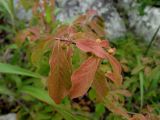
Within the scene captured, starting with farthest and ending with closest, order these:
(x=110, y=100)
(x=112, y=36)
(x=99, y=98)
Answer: (x=112, y=36), (x=110, y=100), (x=99, y=98)

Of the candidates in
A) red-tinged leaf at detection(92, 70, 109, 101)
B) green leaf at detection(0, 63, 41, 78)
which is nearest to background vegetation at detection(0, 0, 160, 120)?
green leaf at detection(0, 63, 41, 78)

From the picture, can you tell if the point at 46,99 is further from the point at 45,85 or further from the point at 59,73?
the point at 59,73

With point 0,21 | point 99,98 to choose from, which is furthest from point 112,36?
point 99,98

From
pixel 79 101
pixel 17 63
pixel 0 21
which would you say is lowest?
pixel 79 101

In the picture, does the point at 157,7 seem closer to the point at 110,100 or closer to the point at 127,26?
the point at 127,26

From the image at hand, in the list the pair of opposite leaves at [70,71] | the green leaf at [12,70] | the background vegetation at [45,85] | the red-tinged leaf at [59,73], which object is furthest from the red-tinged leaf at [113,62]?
the green leaf at [12,70]

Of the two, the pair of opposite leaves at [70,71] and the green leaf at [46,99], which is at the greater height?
the pair of opposite leaves at [70,71]

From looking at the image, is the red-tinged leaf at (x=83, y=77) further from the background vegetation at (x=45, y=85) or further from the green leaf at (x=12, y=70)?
the green leaf at (x=12, y=70)
